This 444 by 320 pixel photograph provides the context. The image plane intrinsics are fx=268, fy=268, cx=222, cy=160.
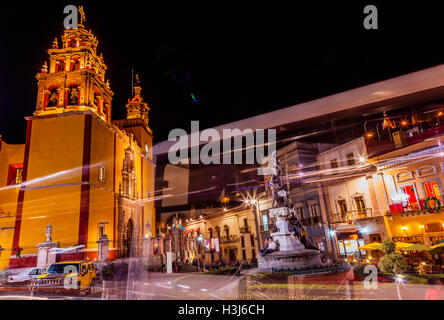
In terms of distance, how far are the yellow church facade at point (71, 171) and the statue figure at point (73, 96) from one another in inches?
3.5

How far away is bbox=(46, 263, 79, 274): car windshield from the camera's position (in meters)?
11.6

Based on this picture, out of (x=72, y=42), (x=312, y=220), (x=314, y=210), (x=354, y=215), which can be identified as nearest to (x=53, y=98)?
(x=72, y=42)

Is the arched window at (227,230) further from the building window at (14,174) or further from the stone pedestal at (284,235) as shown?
the building window at (14,174)

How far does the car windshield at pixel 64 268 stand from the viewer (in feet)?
38.1

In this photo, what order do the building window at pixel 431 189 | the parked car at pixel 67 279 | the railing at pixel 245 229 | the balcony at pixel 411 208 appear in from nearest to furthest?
1. the parked car at pixel 67 279
2. the building window at pixel 431 189
3. the balcony at pixel 411 208
4. the railing at pixel 245 229

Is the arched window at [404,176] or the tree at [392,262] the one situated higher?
the arched window at [404,176]

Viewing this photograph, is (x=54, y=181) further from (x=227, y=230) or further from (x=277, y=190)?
(x=227, y=230)

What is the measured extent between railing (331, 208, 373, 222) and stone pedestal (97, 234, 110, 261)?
20127 millimetres

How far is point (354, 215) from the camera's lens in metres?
22.6

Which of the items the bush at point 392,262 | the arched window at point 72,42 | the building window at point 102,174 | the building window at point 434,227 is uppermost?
the arched window at point 72,42

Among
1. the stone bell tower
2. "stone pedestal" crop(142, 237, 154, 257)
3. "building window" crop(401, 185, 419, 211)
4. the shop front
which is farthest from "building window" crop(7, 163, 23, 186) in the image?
"building window" crop(401, 185, 419, 211)

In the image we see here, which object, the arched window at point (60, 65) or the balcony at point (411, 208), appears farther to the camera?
the arched window at point (60, 65)

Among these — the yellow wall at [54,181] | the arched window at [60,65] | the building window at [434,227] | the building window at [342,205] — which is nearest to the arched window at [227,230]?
the building window at [342,205]

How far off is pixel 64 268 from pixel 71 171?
44.4 feet
